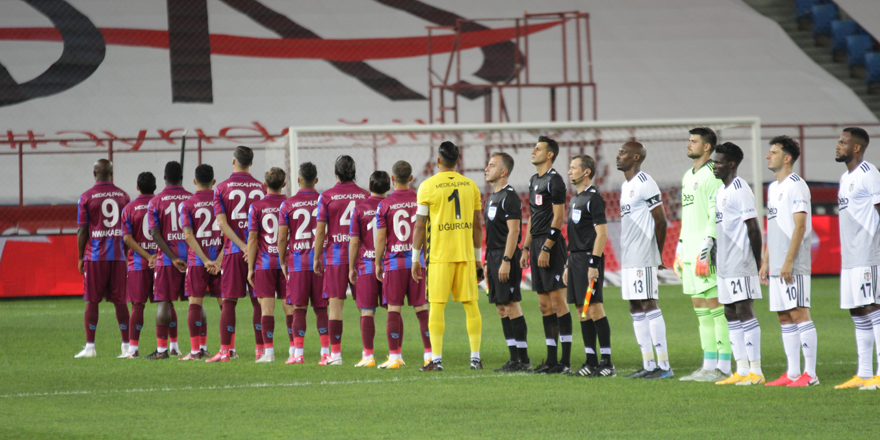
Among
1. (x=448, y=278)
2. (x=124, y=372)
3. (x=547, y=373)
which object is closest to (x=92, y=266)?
(x=124, y=372)

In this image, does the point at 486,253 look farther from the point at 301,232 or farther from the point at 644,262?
the point at 301,232

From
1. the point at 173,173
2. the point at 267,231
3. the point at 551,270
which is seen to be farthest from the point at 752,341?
the point at 173,173

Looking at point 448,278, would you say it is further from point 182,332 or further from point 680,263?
point 182,332

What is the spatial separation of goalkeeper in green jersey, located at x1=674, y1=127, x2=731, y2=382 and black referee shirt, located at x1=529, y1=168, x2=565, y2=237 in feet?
3.38

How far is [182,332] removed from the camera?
1170 cm

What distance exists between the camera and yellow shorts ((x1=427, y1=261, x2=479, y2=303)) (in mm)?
7750

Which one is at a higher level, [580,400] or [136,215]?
[136,215]

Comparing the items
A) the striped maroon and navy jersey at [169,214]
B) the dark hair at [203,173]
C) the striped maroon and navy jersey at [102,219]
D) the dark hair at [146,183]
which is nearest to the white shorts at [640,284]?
the dark hair at [203,173]

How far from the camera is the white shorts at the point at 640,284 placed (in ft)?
24.0

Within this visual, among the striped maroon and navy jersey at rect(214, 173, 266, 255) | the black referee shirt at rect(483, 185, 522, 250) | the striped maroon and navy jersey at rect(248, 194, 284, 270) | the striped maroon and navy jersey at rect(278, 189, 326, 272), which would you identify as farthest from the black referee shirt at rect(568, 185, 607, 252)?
the striped maroon and navy jersey at rect(214, 173, 266, 255)

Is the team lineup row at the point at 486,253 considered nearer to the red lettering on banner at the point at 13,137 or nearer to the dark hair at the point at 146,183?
the dark hair at the point at 146,183

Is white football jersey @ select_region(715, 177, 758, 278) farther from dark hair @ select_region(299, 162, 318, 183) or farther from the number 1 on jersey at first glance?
dark hair @ select_region(299, 162, 318, 183)

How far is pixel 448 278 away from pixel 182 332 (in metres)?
5.28

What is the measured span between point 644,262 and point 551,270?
0.79 meters
